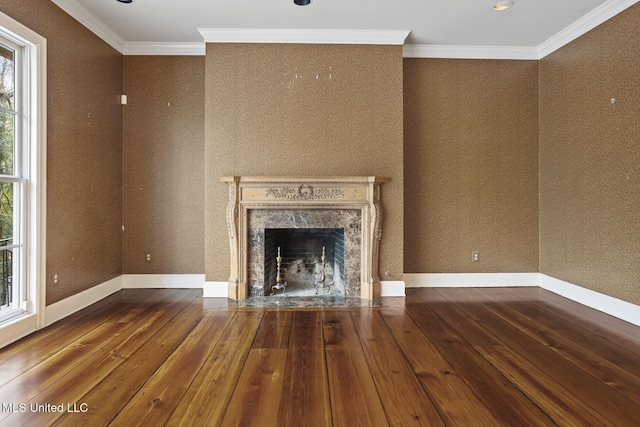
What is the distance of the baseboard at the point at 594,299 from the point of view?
299 centimetres

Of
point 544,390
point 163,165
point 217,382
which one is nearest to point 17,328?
point 217,382

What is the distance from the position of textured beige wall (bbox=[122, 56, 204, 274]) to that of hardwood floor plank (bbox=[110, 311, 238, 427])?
1608mm

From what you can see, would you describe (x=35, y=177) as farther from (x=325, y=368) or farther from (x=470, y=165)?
(x=470, y=165)

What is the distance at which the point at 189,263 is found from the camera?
163 inches

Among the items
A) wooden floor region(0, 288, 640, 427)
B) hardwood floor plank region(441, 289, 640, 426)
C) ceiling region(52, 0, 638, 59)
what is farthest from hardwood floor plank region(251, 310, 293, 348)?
ceiling region(52, 0, 638, 59)

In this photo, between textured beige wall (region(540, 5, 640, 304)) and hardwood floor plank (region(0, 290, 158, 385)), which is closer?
hardwood floor plank (region(0, 290, 158, 385))

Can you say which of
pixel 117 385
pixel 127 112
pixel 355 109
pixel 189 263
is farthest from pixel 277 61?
pixel 117 385

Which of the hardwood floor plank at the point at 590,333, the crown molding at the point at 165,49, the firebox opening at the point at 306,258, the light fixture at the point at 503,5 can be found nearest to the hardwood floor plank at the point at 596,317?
the hardwood floor plank at the point at 590,333

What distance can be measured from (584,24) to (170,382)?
472cm

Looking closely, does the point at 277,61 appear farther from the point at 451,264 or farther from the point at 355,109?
the point at 451,264

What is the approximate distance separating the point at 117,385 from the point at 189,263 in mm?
2282

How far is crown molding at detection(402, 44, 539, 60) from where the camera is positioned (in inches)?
161

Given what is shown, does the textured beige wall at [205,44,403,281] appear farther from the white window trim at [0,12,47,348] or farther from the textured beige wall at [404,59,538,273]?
the white window trim at [0,12,47,348]

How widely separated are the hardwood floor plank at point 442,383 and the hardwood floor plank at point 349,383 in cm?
31
